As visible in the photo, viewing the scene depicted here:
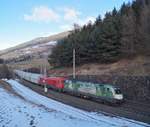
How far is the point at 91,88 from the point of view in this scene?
160 feet

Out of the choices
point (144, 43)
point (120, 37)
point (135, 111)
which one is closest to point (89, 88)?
point (135, 111)

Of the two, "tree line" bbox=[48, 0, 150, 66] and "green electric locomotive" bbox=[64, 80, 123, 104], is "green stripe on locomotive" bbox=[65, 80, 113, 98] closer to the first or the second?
"green electric locomotive" bbox=[64, 80, 123, 104]

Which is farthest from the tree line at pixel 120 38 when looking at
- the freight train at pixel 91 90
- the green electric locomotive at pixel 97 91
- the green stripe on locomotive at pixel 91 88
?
the green electric locomotive at pixel 97 91

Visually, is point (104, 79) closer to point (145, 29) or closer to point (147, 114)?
point (145, 29)

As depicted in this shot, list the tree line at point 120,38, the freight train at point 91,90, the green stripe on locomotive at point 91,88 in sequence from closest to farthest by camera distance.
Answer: the freight train at point 91,90 → the green stripe on locomotive at point 91,88 → the tree line at point 120,38

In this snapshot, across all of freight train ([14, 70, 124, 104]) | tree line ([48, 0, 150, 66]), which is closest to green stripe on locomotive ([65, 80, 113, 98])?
freight train ([14, 70, 124, 104])

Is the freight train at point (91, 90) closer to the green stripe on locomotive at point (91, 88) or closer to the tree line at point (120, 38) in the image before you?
the green stripe on locomotive at point (91, 88)

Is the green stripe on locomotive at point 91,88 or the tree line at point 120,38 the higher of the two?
the tree line at point 120,38

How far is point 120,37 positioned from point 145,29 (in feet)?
30.1

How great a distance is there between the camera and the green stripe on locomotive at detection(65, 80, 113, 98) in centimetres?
4336

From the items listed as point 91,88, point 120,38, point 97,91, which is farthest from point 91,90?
point 120,38

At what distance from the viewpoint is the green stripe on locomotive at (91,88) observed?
43.4 meters

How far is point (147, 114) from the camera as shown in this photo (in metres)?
33.3

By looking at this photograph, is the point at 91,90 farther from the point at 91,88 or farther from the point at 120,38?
the point at 120,38
